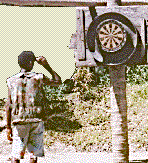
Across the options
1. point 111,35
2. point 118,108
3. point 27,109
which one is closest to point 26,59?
point 27,109

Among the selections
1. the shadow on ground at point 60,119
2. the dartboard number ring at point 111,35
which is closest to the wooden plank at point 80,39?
the dartboard number ring at point 111,35

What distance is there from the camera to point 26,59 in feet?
17.7

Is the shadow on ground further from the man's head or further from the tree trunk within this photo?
the man's head

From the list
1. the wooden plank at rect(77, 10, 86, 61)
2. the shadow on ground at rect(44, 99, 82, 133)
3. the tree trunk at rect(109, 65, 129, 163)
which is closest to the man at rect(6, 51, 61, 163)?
the wooden plank at rect(77, 10, 86, 61)

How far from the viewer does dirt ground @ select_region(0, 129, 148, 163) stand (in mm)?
8508

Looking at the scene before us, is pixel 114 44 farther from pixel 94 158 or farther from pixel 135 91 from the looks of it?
pixel 135 91

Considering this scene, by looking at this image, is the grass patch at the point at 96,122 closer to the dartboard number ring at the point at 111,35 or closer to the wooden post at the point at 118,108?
the wooden post at the point at 118,108

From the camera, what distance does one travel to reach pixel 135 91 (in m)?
12.4

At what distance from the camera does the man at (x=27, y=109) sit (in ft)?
17.7

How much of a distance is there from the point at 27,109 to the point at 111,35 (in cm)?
184

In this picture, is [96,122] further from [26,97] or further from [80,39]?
[26,97]

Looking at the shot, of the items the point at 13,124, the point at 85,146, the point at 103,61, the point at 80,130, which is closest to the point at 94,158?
the point at 85,146

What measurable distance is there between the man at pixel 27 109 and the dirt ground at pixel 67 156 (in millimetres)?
2947

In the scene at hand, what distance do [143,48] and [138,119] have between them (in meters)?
4.75
